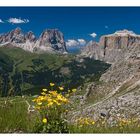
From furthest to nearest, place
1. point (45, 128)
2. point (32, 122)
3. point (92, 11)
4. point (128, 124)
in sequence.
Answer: point (92, 11)
point (128, 124)
point (32, 122)
point (45, 128)

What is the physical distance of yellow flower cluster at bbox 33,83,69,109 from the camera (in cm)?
759

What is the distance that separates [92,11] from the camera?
13062 millimetres

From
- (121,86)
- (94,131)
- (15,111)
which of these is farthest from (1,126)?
(121,86)

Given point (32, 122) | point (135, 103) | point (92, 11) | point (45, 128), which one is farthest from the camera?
point (135, 103)

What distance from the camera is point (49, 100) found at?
757 centimetres

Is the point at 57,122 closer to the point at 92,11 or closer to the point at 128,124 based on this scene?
the point at 128,124

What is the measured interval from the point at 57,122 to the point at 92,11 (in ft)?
20.5

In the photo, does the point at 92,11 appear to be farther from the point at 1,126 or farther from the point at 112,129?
the point at 1,126

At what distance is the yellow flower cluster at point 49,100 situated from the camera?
24.9 ft
